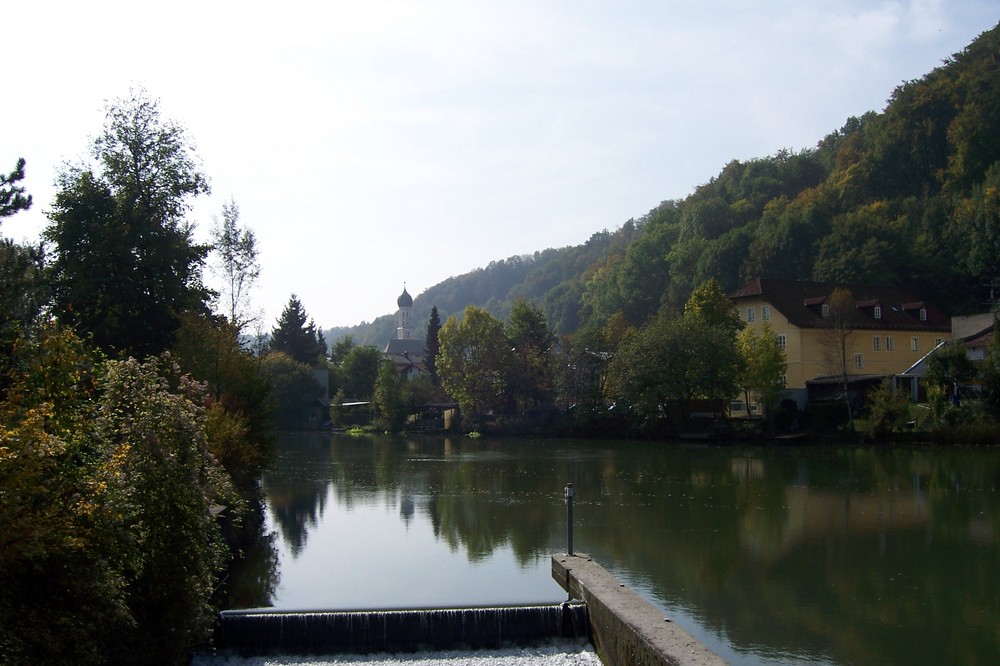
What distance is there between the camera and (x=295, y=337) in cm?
10275

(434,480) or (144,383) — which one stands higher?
(144,383)

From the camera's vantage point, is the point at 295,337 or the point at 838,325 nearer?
the point at 838,325

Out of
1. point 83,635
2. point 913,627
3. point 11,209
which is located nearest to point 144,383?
point 83,635

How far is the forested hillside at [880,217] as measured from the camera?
65.7 m

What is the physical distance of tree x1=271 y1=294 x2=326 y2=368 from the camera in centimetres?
10206

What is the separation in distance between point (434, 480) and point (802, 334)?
3300cm

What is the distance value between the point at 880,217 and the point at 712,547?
58.8 m

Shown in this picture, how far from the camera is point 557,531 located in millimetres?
20453

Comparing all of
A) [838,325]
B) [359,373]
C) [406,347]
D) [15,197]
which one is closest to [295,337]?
[359,373]

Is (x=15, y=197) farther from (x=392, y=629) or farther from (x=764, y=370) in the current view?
(x=764, y=370)

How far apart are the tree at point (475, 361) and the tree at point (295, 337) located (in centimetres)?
3184

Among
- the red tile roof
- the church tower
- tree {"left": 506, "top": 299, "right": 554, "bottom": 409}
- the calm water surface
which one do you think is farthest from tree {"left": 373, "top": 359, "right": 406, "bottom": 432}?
Answer: the church tower

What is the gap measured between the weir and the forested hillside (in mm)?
58405

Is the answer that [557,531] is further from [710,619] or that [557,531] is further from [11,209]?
[11,209]
